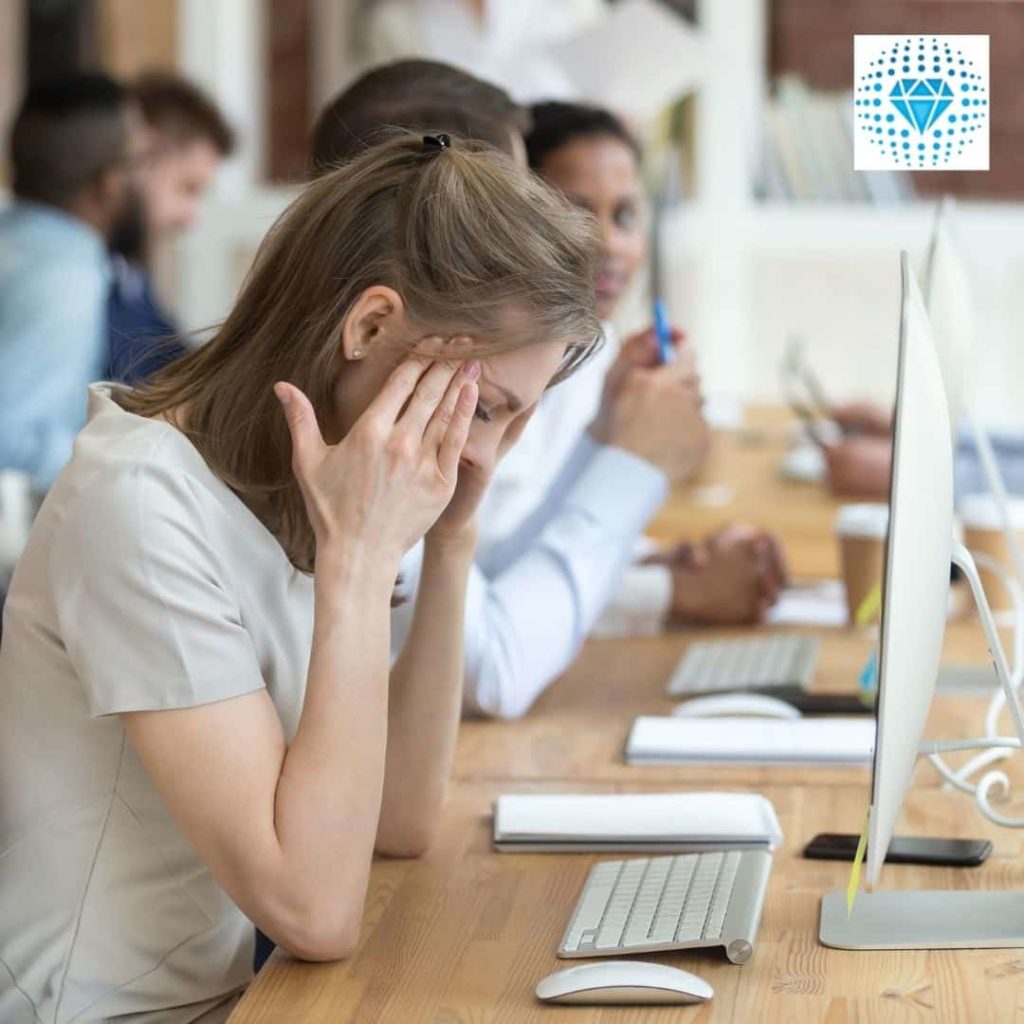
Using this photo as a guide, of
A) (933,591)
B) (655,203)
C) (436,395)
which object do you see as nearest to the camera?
(933,591)

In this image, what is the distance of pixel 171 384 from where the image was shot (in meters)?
1.24

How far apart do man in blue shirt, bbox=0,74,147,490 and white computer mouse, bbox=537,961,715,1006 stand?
8.58 ft

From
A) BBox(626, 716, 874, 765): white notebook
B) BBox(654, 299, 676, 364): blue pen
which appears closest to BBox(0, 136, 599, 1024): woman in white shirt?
BBox(626, 716, 874, 765): white notebook

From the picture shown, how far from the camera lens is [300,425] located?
3.70 ft

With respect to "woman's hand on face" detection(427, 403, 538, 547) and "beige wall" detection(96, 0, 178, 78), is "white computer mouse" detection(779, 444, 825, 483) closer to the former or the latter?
"woman's hand on face" detection(427, 403, 538, 547)

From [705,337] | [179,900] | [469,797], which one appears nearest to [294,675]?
[179,900]

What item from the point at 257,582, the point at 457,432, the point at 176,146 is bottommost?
the point at 257,582

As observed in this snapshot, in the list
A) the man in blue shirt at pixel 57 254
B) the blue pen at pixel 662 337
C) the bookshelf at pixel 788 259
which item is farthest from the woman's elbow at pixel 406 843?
the bookshelf at pixel 788 259

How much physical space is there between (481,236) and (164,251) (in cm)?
468

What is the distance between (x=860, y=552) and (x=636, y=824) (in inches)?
34.4

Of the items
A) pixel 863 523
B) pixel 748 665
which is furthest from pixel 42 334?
pixel 748 665

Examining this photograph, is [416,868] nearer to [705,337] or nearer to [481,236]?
[481,236]

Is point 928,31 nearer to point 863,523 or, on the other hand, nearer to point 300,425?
point 863,523

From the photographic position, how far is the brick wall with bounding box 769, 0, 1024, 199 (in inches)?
206
